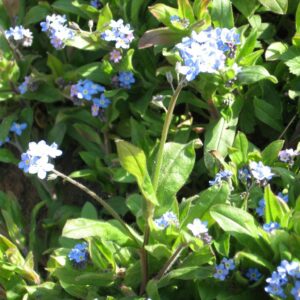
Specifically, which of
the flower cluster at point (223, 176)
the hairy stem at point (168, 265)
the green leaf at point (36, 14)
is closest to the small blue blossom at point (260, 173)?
the flower cluster at point (223, 176)

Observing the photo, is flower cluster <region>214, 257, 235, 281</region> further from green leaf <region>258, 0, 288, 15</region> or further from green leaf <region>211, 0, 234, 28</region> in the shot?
green leaf <region>258, 0, 288, 15</region>

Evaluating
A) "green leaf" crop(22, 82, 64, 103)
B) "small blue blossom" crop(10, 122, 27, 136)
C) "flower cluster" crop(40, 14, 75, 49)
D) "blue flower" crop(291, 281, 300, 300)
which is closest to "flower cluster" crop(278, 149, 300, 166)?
"blue flower" crop(291, 281, 300, 300)

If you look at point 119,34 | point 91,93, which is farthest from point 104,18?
point 91,93

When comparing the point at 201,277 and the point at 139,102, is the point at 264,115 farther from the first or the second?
the point at 201,277

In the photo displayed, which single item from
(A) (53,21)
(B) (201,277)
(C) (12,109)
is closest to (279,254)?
(B) (201,277)

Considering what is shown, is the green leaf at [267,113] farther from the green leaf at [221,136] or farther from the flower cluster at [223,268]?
the flower cluster at [223,268]

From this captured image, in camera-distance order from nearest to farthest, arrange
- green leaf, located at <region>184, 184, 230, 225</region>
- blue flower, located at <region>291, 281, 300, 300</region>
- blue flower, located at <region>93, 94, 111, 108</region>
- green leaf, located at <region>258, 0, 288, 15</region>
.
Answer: blue flower, located at <region>291, 281, 300, 300</region>, green leaf, located at <region>184, 184, 230, 225</region>, green leaf, located at <region>258, 0, 288, 15</region>, blue flower, located at <region>93, 94, 111, 108</region>
